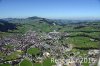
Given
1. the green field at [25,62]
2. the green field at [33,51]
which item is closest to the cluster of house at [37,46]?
the green field at [25,62]

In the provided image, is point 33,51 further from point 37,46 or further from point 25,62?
point 25,62

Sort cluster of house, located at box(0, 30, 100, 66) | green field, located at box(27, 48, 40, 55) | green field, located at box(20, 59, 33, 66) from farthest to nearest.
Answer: green field, located at box(27, 48, 40, 55), cluster of house, located at box(0, 30, 100, 66), green field, located at box(20, 59, 33, 66)

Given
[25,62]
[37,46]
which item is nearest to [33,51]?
[37,46]

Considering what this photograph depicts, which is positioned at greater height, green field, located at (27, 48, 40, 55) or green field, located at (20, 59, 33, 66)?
green field, located at (27, 48, 40, 55)

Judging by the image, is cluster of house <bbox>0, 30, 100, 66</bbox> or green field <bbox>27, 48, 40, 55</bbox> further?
green field <bbox>27, 48, 40, 55</bbox>

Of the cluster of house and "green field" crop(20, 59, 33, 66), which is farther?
the cluster of house

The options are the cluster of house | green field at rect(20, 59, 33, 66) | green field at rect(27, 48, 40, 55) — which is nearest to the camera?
green field at rect(20, 59, 33, 66)

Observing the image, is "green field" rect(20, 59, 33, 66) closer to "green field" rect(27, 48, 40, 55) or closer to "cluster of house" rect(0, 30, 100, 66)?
"cluster of house" rect(0, 30, 100, 66)

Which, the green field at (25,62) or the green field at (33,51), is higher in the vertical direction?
the green field at (33,51)

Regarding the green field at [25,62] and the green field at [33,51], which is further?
the green field at [33,51]

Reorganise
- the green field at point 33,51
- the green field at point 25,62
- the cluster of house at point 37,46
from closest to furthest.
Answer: the green field at point 25,62, the cluster of house at point 37,46, the green field at point 33,51

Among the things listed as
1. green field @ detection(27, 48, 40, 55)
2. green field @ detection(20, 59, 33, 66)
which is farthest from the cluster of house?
green field @ detection(27, 48, 40, 55)

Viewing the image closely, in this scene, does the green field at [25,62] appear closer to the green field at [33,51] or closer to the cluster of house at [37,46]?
the cluster of house at [37,46]
